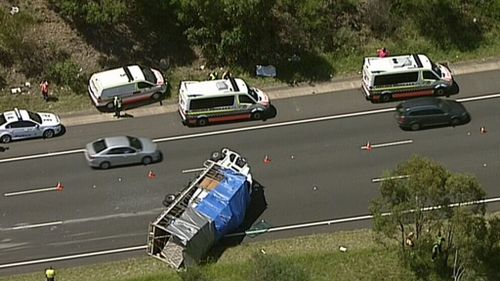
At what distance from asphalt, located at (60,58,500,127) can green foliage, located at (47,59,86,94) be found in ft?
6.71

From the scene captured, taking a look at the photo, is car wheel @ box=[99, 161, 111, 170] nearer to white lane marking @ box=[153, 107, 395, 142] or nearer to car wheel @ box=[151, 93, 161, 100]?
white lane marking @ box=[153, 107, 395, 142]

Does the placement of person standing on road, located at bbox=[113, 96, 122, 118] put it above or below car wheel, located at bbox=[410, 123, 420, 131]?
above

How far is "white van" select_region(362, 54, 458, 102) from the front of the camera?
174 feet

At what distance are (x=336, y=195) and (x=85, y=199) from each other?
1186 cm

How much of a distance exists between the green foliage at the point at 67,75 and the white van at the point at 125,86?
950 millimetres

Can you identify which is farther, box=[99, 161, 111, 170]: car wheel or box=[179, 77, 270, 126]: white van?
box=[179, 77, 270, 126]: white van

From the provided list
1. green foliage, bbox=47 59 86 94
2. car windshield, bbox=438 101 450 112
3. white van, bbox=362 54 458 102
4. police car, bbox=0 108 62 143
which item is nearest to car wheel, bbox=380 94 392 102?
white van, bbox=362 54 458 102

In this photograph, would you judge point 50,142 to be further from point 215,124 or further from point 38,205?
point 215,124

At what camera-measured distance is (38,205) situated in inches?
1854

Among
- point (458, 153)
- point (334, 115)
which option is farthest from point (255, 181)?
point (458, 153)

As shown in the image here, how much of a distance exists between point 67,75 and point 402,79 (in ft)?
59.1

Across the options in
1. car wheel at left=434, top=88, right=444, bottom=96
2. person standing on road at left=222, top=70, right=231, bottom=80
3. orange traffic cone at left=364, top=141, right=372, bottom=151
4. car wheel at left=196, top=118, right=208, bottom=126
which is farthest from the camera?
person standing on road at left=222, top=70, right=231, bottom=80

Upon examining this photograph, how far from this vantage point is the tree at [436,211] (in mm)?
40156

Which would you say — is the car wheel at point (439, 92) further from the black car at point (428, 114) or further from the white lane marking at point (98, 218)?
the white lane marking at point (98, 218)
